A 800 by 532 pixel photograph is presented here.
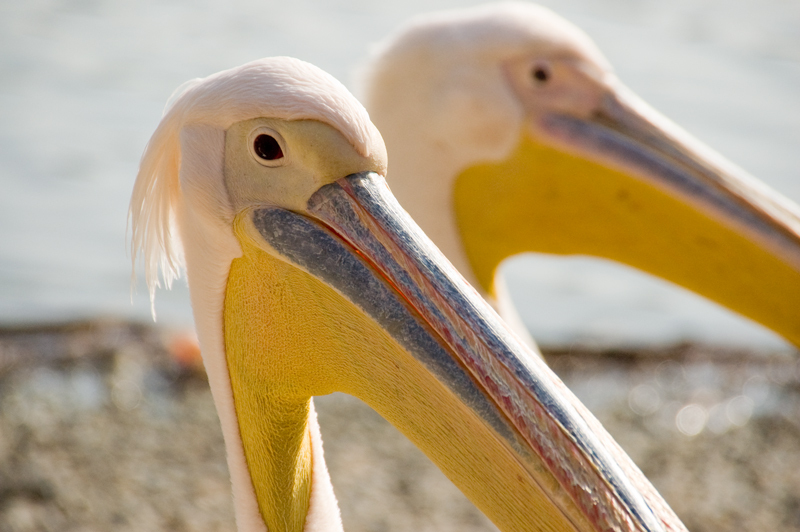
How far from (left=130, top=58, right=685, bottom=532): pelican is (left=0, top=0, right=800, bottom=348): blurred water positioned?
15.1ft

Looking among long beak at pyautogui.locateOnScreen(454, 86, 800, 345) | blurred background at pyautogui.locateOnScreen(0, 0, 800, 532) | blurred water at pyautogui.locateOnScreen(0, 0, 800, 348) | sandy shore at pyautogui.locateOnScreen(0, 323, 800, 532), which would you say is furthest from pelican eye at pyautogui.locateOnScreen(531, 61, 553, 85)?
blurred water at pyautogui.locateOnScreen(0, 0, 800, 348)

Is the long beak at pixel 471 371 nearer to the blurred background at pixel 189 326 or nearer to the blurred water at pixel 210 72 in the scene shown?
the blurred background at pixel 189 326

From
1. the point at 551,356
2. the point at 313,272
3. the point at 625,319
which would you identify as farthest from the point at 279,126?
the point at 625,319

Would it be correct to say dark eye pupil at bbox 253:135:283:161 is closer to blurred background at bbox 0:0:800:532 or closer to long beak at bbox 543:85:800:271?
blurred background at bbox 0:0:800:532

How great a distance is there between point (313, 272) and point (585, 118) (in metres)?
1.57

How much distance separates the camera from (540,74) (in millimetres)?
2822

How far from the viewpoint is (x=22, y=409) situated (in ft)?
16.4

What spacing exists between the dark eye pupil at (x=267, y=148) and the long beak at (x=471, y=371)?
12cm

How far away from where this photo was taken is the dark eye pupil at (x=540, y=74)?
9.24 feet

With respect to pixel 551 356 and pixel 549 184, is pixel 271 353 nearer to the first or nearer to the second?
pixel 549 184

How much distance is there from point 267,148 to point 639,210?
1.58 meters

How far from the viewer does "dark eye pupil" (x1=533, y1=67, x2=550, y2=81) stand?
2.82m

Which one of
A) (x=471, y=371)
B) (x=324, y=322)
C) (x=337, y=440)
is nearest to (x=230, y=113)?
(x=324, y=322)

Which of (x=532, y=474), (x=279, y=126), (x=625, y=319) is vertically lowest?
(x=532, y=474)
